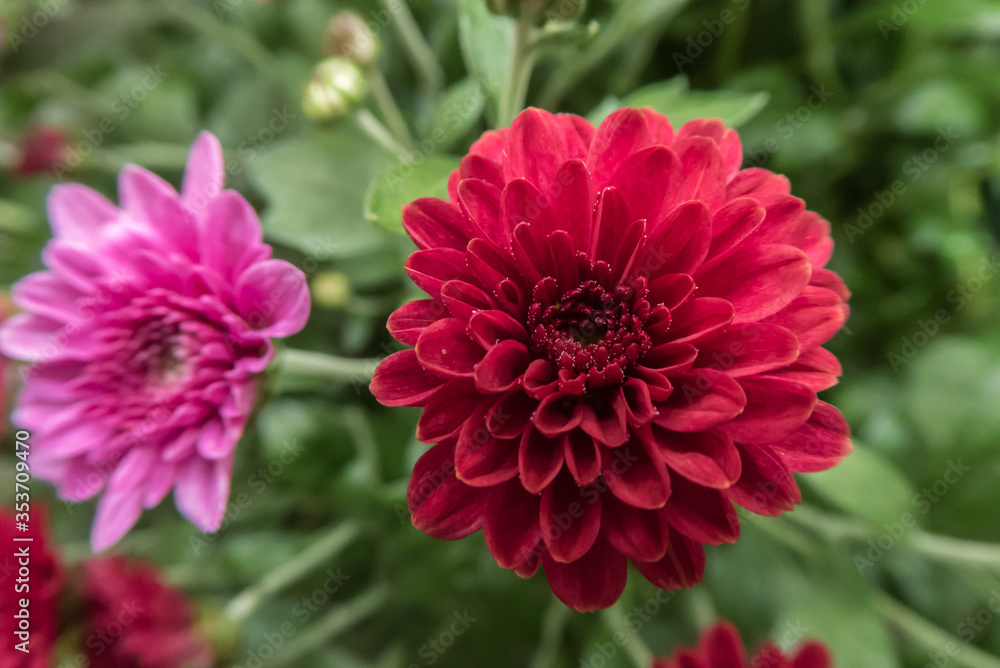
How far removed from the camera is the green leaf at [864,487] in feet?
1.79

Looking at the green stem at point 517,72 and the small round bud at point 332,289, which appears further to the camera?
the small round bud at point 332,289

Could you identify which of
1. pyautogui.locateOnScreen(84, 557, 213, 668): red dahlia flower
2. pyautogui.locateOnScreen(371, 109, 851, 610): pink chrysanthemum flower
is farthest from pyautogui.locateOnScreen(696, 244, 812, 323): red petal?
pyautogui.locateOnScreen(84, 557, 213, 668): red dahlia flower

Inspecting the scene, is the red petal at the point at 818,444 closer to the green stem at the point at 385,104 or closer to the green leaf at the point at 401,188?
the green leaf at the point at 401,188

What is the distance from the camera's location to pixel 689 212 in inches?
13.1

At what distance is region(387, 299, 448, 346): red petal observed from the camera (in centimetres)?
34

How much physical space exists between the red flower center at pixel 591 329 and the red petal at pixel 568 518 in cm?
6

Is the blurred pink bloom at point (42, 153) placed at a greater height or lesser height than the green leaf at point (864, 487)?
greater

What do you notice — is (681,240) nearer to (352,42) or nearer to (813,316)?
(813,316)

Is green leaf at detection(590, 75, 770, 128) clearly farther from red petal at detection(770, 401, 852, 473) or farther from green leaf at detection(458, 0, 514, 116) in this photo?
red petal at detection(770, 401, 852, 473)

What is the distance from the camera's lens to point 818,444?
0.34 m

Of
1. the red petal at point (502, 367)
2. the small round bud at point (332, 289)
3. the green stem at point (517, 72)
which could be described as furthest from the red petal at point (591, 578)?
the small round bud at point (332, 289)

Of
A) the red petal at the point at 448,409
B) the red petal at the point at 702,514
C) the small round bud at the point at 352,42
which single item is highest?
the small round bud at the point at 352,42

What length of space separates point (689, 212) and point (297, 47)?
2.37 feet

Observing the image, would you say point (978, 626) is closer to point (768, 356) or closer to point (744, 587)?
point (744, 587)
